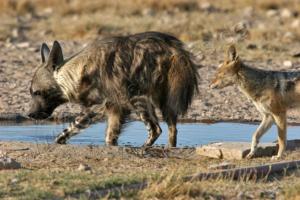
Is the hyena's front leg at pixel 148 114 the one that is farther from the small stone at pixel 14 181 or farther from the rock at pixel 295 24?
the rock at pixel 295 24

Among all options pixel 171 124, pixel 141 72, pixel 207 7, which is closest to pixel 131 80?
pixel 141 72

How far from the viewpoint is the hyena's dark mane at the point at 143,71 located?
10414 mm

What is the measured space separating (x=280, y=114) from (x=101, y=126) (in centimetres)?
363

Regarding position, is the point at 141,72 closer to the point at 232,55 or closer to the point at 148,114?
the point at 148,114

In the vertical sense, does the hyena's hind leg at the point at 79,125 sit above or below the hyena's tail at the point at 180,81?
below

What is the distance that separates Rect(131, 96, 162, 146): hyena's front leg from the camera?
34.6 feet

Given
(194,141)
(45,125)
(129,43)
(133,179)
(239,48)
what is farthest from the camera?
(239,48)

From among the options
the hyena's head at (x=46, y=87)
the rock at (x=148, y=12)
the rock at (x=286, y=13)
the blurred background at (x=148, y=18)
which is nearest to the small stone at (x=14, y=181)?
the hyena's head at (x=46, y=87)

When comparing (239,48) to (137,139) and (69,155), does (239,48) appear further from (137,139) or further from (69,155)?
(69,155)

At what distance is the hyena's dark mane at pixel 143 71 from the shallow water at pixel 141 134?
2.63 ft

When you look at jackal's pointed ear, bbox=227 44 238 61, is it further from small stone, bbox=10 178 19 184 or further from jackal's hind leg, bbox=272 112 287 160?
small stone, bbox=10 178 19 184

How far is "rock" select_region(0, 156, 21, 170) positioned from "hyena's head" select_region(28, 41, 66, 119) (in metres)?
2.50

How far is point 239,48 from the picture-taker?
58.9 feet

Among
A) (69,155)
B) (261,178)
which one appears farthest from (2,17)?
(261,178)
